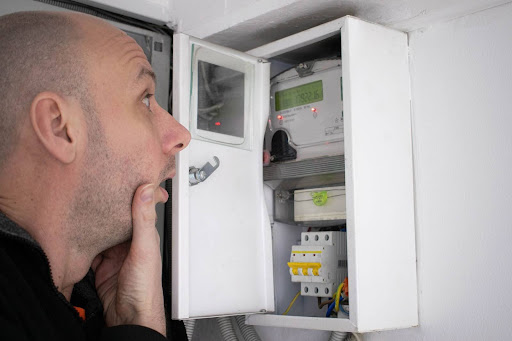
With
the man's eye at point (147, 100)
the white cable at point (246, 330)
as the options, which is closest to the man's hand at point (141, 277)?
the man's eye at point (147, 100)

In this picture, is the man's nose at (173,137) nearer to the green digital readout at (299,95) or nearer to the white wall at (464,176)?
the green digital readout at (299,95)

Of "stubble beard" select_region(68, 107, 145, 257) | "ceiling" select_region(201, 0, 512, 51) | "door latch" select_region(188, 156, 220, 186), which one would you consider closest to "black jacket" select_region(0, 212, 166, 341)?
"stubble beard" select_region(68, 107, 145, 257)

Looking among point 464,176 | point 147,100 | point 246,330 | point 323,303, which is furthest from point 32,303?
point 464,176

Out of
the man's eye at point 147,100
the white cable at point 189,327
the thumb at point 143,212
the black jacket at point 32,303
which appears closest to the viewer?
the black jacket at point 32,303

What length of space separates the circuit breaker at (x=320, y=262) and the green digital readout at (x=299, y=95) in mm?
401

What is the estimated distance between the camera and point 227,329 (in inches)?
76.9

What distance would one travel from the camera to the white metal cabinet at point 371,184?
5.09ft

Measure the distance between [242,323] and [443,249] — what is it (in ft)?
2.28

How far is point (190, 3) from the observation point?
1.93m

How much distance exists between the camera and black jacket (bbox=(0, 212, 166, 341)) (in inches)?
39.1

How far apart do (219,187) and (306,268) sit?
1.13 ft

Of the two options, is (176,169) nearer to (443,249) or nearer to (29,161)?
(29,161)

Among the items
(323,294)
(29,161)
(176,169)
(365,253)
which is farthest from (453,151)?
(29,161)

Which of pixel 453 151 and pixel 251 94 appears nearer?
→ pixel 453 151
